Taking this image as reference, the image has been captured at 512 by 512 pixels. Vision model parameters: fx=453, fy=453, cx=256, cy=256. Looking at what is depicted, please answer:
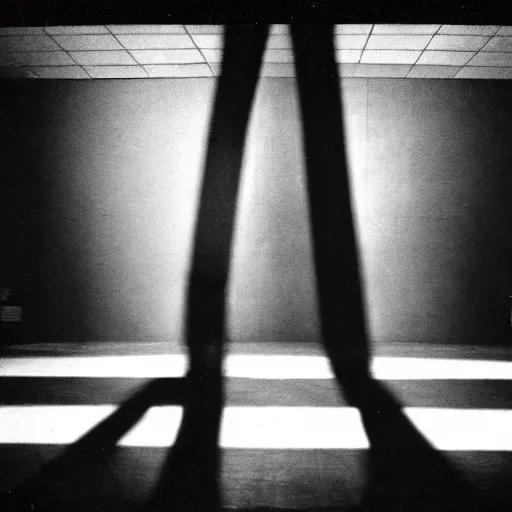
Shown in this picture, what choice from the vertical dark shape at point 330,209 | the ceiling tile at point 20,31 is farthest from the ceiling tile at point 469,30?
the ceiling tile at point 20,31

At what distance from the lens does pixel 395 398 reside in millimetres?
2389

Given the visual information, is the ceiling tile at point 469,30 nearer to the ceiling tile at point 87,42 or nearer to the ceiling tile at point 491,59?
the ceiling tile at point 491,59

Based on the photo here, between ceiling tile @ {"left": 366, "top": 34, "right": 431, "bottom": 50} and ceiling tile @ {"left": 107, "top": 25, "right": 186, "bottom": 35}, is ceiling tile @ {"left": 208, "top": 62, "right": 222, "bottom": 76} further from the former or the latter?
ceiling tile @ {"left": 366, "top": 34, "right": 431, "bottom": 50}

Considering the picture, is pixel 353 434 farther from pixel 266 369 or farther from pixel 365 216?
pixel 365 216

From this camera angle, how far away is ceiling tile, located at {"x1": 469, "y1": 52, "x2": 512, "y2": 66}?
3988 mm

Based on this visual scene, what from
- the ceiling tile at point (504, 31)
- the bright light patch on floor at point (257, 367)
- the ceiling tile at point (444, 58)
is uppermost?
the ceiling tile at point (444, 58)

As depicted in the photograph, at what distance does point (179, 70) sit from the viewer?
439 centimetres

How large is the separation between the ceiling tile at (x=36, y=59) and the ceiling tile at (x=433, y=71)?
3.25 m

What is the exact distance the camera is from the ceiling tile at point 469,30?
351 cm

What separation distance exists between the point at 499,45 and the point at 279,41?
1859 millimetres

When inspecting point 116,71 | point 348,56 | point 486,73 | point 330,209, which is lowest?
point 330,209

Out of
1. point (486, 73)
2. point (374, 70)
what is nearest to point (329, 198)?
point (374, 70)

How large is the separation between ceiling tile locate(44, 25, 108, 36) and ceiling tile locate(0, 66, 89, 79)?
659 mm

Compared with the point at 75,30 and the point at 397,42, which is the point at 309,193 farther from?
the point at 75,30
